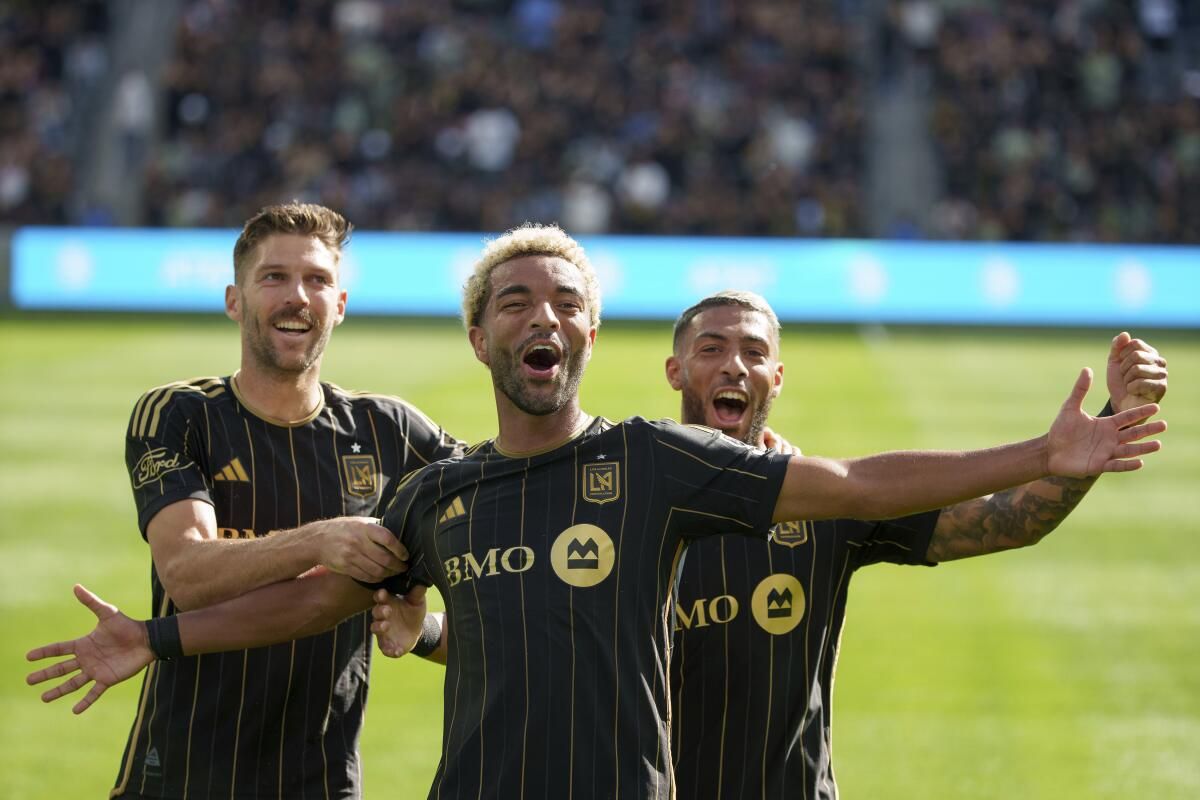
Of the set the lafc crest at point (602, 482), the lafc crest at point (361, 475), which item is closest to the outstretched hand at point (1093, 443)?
the lafc crest at point (602, 482)

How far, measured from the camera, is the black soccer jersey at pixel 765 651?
418 cm

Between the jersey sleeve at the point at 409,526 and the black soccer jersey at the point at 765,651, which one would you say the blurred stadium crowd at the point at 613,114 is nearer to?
the black soccer jersey at the point at 765,651

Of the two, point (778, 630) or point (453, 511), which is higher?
point (453, 511)

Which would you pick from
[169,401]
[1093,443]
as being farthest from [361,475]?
[1093,443]

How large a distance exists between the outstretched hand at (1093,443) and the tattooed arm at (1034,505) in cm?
12

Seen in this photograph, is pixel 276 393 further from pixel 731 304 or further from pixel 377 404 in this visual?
pixel 731 304

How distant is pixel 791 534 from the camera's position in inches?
172

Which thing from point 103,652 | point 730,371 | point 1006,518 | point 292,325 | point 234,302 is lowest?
point 103,652

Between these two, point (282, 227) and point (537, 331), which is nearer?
point (537, 331)

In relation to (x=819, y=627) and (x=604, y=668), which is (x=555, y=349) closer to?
(x=604, y=668)

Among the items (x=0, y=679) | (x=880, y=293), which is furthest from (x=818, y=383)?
(x=0, y=679)

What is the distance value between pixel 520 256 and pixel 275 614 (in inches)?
43.9

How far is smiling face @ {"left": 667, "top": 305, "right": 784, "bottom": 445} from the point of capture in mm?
4625

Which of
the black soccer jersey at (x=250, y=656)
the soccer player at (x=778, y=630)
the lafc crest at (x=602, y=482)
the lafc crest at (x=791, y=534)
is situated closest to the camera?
the lafc crest at (x=602, y=482)
